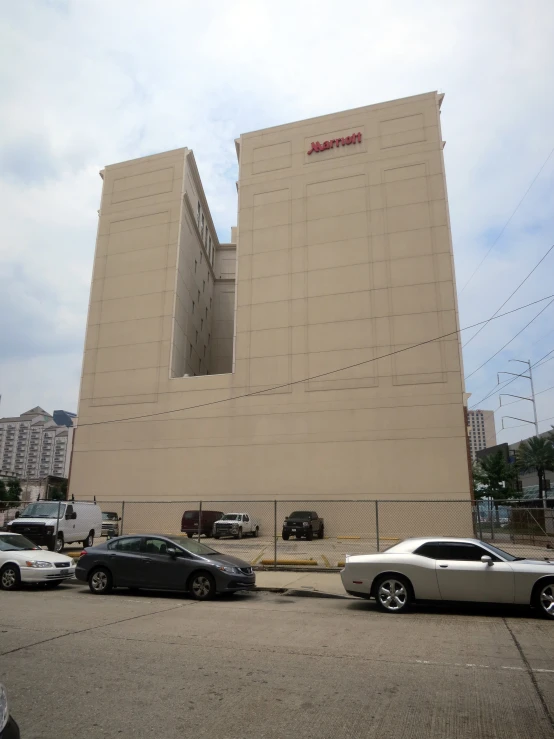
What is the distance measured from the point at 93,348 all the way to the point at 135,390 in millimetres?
5342

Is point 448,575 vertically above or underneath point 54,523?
underneath

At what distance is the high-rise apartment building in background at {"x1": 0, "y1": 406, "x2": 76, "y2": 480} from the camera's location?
159375 millimetres

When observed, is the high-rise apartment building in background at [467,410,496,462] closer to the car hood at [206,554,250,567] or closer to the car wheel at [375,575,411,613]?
the car hood at [206,554,250,567]

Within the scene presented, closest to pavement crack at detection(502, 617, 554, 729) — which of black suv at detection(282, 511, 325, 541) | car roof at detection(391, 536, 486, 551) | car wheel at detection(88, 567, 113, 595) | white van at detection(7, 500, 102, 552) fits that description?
car roof at detection(391, 536, 486, 551)

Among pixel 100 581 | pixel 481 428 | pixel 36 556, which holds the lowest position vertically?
pixel 100 581

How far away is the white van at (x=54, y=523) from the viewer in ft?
60.8

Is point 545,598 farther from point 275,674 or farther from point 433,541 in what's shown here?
point 275,674

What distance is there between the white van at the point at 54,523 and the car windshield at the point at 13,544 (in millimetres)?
4886

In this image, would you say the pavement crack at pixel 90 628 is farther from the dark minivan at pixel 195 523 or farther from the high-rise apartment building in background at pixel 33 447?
the high-rise apartment building in background at pixel 33 447

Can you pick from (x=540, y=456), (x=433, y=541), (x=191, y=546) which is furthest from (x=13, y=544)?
(x=540, y=456)

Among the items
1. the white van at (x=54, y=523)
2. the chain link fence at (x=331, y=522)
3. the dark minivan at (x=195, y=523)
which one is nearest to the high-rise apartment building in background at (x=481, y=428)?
the chain link fence at (x=331, y=522)

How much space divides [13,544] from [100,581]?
2.96 metres

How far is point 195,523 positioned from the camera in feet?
98.1

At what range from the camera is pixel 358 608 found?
10.1 metres
